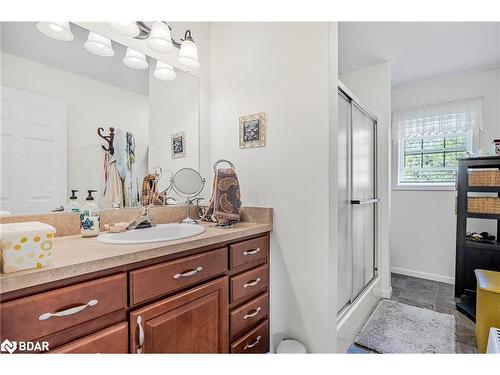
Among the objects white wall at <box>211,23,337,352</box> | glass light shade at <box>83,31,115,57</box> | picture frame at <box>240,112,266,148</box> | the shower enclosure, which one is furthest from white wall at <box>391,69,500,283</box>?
glass light shade at <box>83,31,115,57</box>

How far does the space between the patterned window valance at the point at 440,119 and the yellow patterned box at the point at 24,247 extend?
352 cm

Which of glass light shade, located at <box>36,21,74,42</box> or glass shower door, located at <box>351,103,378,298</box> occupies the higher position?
glass light shade, located at <box>36,21,74,42</box>

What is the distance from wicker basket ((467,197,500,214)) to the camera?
2.20 meters

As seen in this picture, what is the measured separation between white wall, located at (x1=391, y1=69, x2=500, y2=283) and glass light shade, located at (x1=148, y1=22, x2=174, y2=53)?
9.40 feet

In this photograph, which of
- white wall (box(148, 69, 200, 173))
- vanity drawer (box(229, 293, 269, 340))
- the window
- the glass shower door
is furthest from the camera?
the window

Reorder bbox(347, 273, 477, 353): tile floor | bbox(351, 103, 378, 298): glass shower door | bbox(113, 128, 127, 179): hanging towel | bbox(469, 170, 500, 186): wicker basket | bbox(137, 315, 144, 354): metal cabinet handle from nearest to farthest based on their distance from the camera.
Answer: bbox(137, 315, 144, 354): metal cabinet handle → bbox(113, 128, 127, 179): hanging towel → bbox(347, 273, 477, 353): tile floor → bbox(351, 103, 378, 298): glass shower door → bbox(469, 170, 500, 186): wicker basket

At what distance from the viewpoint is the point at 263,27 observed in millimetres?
1593

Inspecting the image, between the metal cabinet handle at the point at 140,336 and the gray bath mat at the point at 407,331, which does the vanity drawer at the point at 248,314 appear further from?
the gray bath mat at the point at 407,331

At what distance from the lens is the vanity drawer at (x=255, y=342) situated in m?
1.31

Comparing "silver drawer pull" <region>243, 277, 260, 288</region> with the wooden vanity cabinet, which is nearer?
the wooden vanity cabinet

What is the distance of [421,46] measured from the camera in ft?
7.31

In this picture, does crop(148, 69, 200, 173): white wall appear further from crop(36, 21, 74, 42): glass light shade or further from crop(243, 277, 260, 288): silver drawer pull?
crop(243, 277, 260, 288): silver drawer pull

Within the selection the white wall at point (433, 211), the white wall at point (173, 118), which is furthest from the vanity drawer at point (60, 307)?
the white wall at point (433, 211)

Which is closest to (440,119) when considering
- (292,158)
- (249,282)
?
(292,158)
